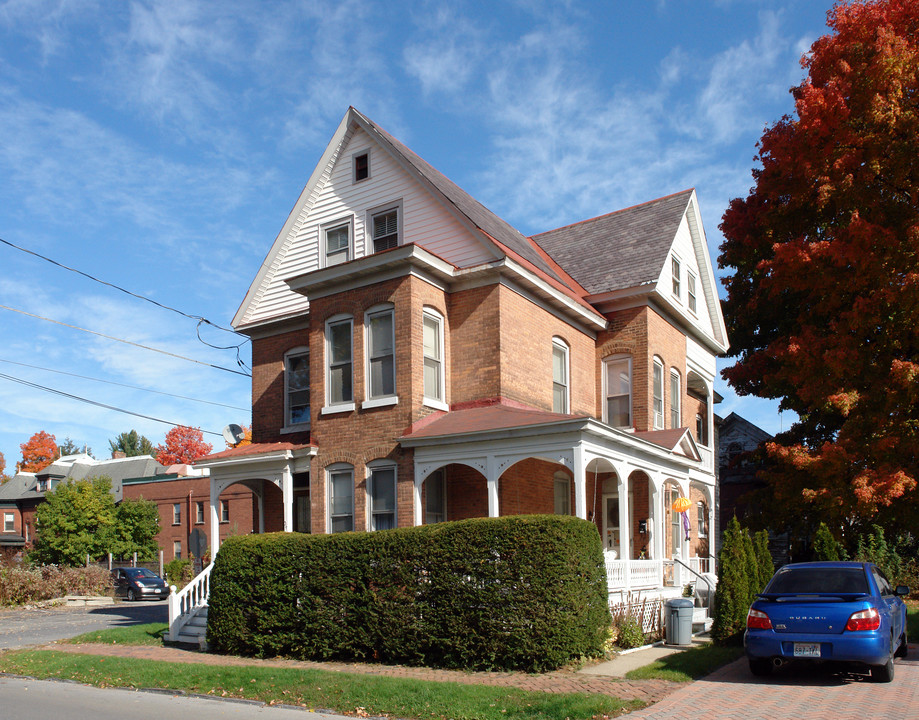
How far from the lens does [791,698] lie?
1013 centimetres

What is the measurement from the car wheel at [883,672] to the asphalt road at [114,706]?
676cm

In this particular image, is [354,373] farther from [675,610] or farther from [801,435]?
[801,435]

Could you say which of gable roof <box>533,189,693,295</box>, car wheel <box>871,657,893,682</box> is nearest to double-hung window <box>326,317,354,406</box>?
gable roof <box>533,189,693,295</box>

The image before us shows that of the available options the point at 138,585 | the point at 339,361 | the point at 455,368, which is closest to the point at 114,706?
the point at 339,361

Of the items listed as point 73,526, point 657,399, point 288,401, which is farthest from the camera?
point 73,526

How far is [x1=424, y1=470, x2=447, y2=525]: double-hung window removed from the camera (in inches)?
722

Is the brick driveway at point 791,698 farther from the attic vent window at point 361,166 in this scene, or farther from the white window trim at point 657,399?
the attic vent window at point 361,166

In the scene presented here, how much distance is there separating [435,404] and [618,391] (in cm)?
641

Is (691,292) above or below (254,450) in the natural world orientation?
above

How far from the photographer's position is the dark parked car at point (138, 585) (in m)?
36.4

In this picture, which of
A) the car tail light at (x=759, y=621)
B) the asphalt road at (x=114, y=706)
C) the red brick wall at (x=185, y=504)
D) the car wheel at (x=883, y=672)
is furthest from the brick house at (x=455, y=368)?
the red brick wall at (x=185, y=504)

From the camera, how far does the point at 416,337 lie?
18.1 m

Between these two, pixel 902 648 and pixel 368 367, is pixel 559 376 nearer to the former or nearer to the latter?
pixel 368 367

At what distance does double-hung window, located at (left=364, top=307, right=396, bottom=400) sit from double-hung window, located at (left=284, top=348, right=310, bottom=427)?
355 cm
